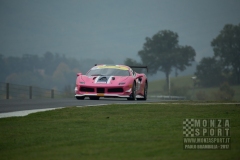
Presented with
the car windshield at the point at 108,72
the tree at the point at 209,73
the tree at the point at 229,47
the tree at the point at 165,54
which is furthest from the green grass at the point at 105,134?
the tree at the point at 165,54

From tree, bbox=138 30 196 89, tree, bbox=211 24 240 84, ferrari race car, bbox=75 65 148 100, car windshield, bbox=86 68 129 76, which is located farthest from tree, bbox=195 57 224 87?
ferrari race car, bbox=75 65 148 100

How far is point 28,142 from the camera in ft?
38.4

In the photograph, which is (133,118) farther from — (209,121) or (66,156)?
(66,156)

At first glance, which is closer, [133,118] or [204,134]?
[204,134]

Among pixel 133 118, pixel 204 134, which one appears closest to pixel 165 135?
pixel 204 134

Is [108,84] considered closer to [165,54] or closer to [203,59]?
[203,59]

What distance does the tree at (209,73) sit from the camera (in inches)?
6393

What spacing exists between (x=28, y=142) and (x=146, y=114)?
5.49 metres
